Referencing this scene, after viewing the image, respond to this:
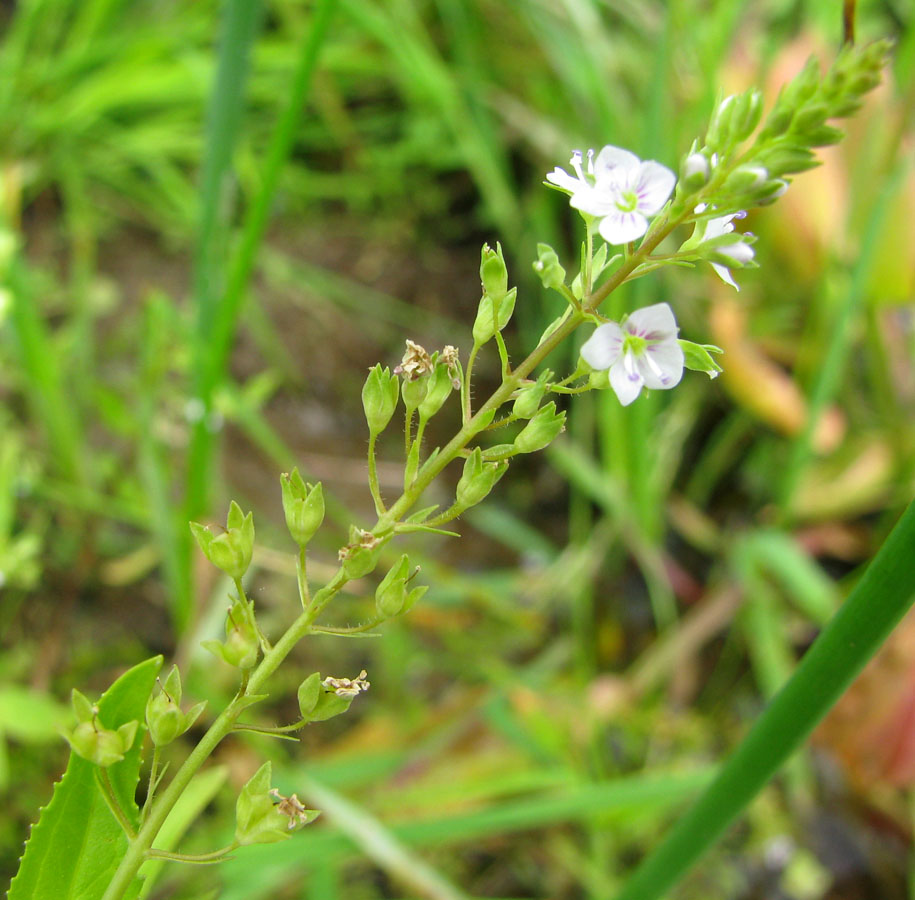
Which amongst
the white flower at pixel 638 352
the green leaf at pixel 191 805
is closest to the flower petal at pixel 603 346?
the white flower at pixel 638 352

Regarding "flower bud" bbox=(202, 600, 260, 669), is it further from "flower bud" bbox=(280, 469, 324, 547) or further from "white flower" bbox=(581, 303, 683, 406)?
"white flower" bbox=(581, 303, 683, 406)

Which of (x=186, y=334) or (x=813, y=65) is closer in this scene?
(x=813, y=65)

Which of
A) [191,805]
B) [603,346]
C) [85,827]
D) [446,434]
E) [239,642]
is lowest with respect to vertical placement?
[446,434]

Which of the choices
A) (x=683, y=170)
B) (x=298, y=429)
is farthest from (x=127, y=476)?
(x=683, y=170)

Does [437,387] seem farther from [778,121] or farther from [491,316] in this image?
[778,121]

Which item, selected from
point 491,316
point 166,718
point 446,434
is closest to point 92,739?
point 166,718

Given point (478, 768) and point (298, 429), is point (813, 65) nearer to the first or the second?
point (478, 768)

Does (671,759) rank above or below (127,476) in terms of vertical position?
below

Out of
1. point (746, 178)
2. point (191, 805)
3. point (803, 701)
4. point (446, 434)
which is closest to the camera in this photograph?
point (746, 178)
